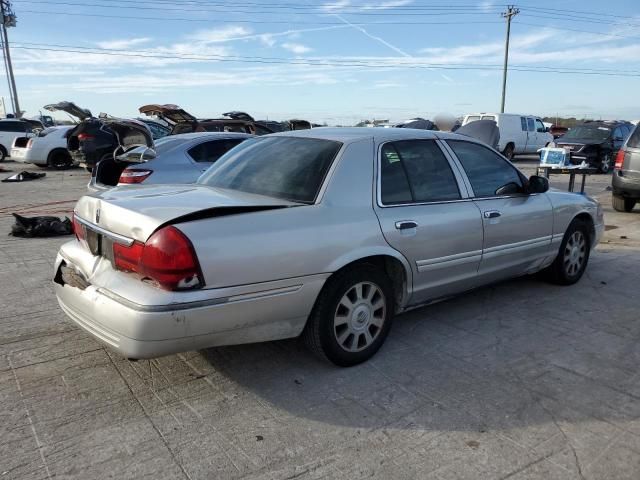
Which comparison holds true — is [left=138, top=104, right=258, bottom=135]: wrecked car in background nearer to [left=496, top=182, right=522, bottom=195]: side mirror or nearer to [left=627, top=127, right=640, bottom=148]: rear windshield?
[left=627, top=127, right=640, bottom=148]: rear windshield

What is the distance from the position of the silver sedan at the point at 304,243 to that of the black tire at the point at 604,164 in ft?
47.9

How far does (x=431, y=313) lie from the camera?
4.46 meters

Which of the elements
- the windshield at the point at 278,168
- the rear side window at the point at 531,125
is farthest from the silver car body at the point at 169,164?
the rear side window at the point at 531,125

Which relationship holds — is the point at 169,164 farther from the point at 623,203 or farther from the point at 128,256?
the point at 623,203

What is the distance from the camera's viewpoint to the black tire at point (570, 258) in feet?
16.6

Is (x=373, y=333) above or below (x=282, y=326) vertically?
below

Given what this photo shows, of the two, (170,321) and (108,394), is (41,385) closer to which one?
(108,394)

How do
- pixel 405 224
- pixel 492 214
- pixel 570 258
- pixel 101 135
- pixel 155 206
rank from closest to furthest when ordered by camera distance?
pixel 155 206 < pixel 405 224 < pixel 492 214 < pixel 570 258 < pixel 101 135

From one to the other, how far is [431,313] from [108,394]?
256cm

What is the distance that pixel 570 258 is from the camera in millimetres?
5164

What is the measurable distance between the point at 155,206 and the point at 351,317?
4.48 ft

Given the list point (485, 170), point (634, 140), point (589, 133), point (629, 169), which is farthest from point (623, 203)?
point (589, 133)

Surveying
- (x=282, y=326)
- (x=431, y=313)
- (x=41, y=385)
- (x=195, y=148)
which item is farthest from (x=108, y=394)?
(x=195, y=148)

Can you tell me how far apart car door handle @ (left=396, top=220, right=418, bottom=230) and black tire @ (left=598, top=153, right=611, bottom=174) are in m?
16.0
